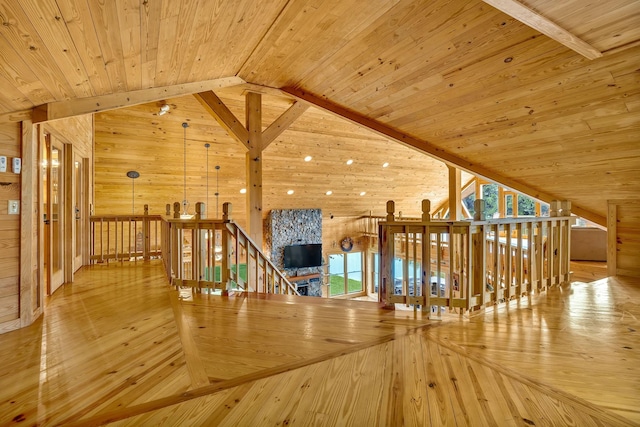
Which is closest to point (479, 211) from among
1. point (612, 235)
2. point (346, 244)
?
point (612, 235)

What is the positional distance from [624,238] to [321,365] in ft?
15.7

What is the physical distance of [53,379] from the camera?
1956mm

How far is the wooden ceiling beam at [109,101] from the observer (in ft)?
9.08

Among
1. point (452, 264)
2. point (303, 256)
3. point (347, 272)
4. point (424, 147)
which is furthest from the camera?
point (347, 272)

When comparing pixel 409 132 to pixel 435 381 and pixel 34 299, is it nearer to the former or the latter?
pixel 435 381

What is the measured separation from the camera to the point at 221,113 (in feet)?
15.5

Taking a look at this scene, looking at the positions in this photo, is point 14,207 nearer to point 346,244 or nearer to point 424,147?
point 424,147

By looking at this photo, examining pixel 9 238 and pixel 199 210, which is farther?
pixel 199 210

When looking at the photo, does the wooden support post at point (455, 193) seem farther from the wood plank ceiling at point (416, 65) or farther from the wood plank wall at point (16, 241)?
the wood plank wall at point (16, 241)

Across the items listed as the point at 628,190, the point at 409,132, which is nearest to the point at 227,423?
the point at 409,132

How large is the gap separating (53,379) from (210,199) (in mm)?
6300

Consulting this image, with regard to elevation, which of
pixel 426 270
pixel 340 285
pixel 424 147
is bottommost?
pixel 340 285

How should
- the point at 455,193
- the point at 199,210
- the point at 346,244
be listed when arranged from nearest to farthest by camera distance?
the point at 199,210
the point at 455,193
the point at 346,244

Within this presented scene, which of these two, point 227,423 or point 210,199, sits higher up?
point 210,199
